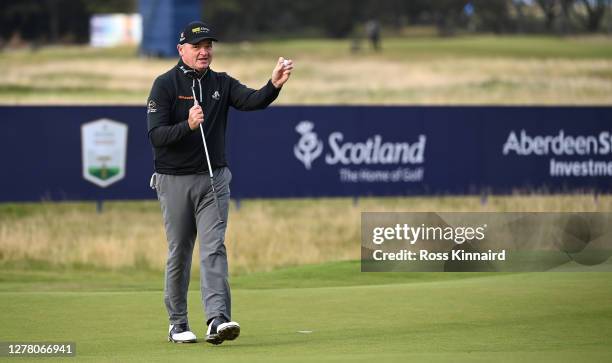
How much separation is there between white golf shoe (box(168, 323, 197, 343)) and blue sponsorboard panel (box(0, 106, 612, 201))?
12186mm

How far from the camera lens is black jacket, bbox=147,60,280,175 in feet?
27.2

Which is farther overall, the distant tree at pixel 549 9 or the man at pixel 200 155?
the distant tree at pixel 549 9

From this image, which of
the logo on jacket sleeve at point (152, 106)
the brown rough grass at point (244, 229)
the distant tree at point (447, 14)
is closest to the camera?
the logo on jacket sleeve at point (152, 106)

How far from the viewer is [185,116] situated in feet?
27.5

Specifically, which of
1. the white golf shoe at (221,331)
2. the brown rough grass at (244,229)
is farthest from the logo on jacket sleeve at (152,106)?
the brown rough grass at (244,229)

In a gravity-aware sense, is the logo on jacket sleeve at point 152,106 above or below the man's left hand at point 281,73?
below

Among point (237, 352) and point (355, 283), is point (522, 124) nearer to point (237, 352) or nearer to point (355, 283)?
point (355, 283)

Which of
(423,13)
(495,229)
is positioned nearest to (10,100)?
(495,229)

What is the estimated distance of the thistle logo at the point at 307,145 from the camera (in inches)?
846

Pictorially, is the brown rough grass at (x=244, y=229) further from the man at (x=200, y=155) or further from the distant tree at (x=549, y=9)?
the distant tree at (x=549, y=9)


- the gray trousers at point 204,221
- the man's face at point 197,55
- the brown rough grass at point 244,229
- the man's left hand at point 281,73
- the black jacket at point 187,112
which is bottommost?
the brown rough grass at point 244,229

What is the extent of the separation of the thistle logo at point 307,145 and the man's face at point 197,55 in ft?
43.0

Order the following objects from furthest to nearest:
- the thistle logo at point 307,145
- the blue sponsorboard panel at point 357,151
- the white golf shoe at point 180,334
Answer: the thistle logo at point 307,145 < the blue sponsorboard panel at point 357,151 < the white golf shoe at point 180,334

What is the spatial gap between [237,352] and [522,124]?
14.9 metres
